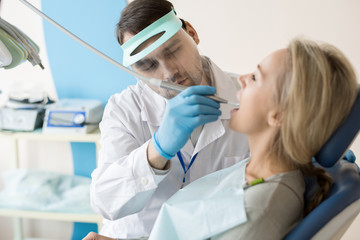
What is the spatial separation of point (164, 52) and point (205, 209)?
51 cm

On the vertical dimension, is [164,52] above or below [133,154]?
above

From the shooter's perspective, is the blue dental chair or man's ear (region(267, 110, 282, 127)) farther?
man's ear (region(267, 110, 282, 127))

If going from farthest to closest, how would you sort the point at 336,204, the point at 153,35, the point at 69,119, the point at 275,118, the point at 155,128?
1. the point at 69,119
2. the point at 155,128
3. the point at 153,35
4. the point at 275,118
5. the point at 336,204

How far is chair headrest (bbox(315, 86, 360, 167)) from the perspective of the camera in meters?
0.94

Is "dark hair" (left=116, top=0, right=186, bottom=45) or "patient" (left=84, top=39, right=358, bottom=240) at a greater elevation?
"dark hair" (left=116, top=0, right=186, bottom=45)

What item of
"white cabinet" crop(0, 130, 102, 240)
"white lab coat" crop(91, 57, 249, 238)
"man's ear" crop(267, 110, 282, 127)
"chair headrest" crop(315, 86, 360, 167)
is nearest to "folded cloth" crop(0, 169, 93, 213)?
"white cabinet" crop(0, 130, 102, 240)

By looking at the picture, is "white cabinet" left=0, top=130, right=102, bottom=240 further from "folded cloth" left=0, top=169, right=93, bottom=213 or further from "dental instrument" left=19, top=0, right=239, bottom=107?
"dental instrument" left=19, top=0, right=239, bottom=107

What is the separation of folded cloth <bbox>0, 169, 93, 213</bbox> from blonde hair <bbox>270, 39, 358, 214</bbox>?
A: 1.71 metres

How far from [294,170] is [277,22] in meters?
1.64

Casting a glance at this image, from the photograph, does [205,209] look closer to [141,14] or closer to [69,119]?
[141,14]

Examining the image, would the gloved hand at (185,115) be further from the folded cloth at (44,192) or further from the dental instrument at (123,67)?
the folded cloth at (44,192)

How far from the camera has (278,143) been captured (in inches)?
44.4

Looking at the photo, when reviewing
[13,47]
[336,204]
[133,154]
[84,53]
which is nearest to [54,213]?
[84,53]

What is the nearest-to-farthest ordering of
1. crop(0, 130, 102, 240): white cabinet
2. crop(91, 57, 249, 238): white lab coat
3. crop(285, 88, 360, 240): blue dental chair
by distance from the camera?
crop(285, 88, 360, 240): blue dental chair, crop(91, 57, 249, 238): white lab coat, crop(0, 130, 102, 240): white cabinet
